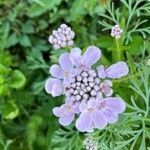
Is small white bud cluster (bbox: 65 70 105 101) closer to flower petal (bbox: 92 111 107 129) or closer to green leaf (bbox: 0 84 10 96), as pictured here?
flower petal (bbox: 92 111 107 129)

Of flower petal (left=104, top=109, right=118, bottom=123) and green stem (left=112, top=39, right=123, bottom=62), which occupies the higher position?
green stem (left=112, top=39, right=123, bottom=62)

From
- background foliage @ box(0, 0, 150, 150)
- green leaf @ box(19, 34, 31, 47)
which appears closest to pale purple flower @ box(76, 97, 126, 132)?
background foliage @ box(0, 0, 150, 150)

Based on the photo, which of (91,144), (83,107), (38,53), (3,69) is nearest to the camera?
(83,107)

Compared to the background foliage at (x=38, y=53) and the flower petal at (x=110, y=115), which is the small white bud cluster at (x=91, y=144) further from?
the background foliage at (x=38, y=53)

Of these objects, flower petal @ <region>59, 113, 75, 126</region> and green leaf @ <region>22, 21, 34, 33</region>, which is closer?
flower petal @ <region>59, 113, 75, 126</region>

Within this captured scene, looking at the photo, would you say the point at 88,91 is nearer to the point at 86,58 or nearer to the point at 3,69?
the point at 86,58

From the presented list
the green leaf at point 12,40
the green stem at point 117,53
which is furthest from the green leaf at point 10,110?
the green stem at point 117,53

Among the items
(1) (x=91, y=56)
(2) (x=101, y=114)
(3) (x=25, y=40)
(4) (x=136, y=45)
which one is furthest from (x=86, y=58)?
(3) (x=25, y=40)
